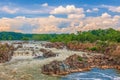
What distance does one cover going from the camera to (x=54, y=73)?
68.5 meters

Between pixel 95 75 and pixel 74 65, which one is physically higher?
pixel 74 65

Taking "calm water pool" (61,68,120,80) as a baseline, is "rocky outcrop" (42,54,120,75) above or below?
above

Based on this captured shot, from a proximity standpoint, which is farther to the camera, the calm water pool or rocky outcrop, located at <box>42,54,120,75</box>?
rocky outcrop, located at <box>42,54,120,75</box>

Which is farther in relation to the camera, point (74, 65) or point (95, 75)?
point (74, 65)

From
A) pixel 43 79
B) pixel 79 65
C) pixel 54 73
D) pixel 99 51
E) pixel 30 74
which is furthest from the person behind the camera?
pixel 99 51

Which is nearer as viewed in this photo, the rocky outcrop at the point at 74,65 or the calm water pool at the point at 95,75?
the calm water pool at the point at 95,75

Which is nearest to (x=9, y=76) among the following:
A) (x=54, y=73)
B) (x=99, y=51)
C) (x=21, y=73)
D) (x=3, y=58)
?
(x=21, y=73)

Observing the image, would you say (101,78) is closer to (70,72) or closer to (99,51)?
(70,72)

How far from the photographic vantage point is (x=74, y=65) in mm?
76438

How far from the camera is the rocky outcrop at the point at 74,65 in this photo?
69.8 m

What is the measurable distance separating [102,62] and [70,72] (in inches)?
719

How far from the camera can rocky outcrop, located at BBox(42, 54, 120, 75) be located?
6981 centimetres

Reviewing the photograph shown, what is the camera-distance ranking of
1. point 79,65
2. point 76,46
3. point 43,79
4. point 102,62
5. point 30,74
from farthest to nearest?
point 76,46 < point 102,62 < point 79,65 < point 30,74 < point 43,79

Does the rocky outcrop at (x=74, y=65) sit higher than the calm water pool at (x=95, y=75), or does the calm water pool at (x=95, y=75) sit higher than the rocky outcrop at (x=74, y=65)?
the rocky outcrop at (x=74, y=65)
